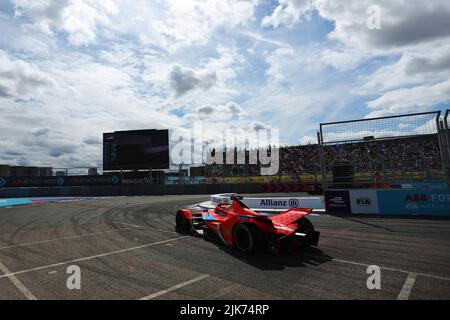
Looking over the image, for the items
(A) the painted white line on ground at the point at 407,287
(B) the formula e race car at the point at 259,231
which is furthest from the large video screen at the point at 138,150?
(A) the painted white line on ground at the point at 407,287

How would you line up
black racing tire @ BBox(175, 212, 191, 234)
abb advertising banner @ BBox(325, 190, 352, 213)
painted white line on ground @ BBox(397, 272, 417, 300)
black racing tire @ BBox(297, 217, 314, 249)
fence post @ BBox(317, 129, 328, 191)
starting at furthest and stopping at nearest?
fence post @ BBox(317, 129, 328, 191), abb advertising banner @ BBox(325, 190, 352, 213), black racing tire @ BBox(175, 212, 191, 234), black racing tire @ BBox(297, 217, 314, 249), painted white line on ground @ BBox(397, 272, 417, 300)

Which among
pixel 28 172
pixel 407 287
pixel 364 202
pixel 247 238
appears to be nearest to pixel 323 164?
pixel 364 202

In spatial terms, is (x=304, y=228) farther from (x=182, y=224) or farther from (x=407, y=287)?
(x=182, y=224)

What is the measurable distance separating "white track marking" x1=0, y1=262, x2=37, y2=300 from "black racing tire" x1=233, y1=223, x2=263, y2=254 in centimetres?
354

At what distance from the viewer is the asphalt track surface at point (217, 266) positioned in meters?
3.72

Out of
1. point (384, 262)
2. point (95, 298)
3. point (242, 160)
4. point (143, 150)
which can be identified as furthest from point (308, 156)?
point (95, 298)

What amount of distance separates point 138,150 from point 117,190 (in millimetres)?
4991

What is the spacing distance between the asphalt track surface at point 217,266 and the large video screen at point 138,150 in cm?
2280

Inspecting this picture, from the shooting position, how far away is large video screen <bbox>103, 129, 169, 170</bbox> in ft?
100

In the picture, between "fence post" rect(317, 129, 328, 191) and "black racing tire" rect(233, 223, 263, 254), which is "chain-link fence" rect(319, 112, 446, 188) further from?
Result: "black racing tire" rect(233, 223, 263, 254)

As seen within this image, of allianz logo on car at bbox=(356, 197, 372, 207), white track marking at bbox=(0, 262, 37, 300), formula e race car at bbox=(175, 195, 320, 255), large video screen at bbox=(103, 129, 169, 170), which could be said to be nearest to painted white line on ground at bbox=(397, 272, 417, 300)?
formula e race car at bbox=(175, 195, 320, 255)

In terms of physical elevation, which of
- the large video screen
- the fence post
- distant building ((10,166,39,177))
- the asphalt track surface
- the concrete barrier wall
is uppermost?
the large video screen

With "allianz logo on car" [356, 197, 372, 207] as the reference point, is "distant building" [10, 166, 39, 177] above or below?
above
